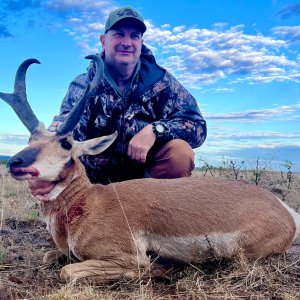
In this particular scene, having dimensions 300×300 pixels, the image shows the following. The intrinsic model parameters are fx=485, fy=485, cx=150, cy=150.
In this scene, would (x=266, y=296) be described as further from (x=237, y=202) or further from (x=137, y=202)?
(x=137, y=202)

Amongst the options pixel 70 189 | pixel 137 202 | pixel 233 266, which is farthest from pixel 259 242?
pixel 70 189

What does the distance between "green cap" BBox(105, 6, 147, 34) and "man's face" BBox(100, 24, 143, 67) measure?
99 mm

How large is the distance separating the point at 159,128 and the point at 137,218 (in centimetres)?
224

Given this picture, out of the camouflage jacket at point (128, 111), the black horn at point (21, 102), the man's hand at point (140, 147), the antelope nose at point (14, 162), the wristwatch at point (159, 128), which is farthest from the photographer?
the camouflage jacket at point (128, 111)

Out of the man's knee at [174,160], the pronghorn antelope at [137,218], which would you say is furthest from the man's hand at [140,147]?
the pronghorn antelope at [137,218]

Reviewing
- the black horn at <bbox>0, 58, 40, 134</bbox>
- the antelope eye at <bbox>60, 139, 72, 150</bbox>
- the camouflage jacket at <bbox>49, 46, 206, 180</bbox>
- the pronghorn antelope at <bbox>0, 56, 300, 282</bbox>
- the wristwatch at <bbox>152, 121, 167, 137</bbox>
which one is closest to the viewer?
the pronghorn antelope at <bbox>0, 56, 300, 282</bbox>

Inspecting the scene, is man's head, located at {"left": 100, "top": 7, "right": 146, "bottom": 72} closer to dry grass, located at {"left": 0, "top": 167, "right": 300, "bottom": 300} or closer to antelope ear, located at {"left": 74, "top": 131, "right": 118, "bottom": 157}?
antelope ear, located at {"left": 74, "top": 131, "right": 118, "bottom": 157}

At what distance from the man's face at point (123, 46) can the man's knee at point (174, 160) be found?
1.45 m

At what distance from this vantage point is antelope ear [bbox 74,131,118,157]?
499 cm

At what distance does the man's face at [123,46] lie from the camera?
716 centimetres

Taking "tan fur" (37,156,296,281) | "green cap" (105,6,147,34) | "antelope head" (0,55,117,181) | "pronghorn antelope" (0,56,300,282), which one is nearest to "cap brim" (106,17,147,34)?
"green cap" (105,6,147,34)

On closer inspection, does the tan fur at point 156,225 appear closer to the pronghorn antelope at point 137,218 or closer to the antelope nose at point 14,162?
the pronghorn antelope at point 137,218

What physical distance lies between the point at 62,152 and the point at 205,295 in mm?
1965

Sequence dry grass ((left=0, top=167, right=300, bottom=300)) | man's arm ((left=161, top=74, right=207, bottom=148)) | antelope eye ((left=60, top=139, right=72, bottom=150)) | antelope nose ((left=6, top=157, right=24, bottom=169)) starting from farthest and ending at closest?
man's arm ((left=161, top=74, right=207, bottom=148)) → antelope eye ((left=60, top=139, right=72, bottom=150)) → antelope nose ((left=6, top=157, right=24, bottom=169)) → dry grass ((left=0, top=167, right=300, bottom=300))
